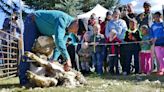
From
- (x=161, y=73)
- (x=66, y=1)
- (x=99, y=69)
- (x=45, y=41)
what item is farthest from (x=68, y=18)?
(x=66, y=1)

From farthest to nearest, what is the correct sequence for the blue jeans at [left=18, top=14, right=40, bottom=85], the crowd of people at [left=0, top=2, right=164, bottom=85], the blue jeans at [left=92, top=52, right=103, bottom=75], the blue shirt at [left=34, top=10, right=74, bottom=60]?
the blue jeans at [left=92, top=52, right=103, bottom=75] → the crowd of people at [left=0, top=2, right=164, bottom=85] → the blue jeans at [left=18, top=14, right=40, bottom=85] → the blue shirt at [left=34, top=10, right=74, bottom=60]

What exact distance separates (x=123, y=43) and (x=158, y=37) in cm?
130

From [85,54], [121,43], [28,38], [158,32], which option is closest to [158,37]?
[158,32]

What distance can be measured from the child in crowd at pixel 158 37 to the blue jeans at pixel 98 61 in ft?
6.29

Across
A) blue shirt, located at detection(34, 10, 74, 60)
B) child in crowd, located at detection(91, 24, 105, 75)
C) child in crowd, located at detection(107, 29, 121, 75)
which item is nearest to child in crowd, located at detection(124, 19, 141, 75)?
child in crowd, located at detection(107, 29, 121, 75)

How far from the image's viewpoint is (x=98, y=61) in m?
14.9

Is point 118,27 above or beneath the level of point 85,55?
above

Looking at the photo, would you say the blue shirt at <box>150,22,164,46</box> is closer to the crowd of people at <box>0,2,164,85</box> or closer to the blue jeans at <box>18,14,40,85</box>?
the crowd of people at <box>0,2,164,85</box>

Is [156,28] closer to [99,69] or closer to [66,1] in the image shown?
[99,69]

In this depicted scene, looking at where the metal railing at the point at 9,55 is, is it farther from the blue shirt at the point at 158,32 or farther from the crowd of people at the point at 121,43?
the blue shirt at the point at 158,32

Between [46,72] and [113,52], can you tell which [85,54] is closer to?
[113,52]

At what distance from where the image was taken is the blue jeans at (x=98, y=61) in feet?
48.7

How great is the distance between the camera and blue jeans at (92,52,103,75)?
1485 centimetres

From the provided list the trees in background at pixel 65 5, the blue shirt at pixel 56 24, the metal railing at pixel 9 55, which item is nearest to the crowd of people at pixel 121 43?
the metal railing at pixel 9 55
